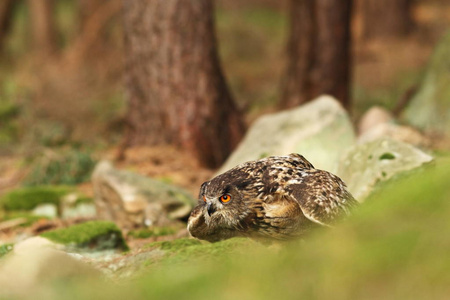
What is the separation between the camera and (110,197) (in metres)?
6.32

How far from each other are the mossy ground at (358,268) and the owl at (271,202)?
129 cm

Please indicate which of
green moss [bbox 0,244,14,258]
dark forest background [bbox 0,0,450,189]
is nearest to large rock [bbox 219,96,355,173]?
dark forest background [bbox 0,0,450,189]

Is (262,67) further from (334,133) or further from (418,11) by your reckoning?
(334,133)

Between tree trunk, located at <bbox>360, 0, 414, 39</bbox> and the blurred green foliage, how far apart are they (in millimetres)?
11390

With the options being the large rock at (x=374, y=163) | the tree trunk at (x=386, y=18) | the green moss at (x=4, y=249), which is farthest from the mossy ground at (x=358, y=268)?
the tree trunk at (x=386, y=18)

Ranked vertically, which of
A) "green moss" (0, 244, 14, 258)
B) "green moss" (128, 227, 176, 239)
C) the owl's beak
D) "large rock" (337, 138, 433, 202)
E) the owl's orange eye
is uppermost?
the owl's orange eye

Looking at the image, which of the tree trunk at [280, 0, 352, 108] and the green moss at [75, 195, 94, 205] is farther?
the tree trunk at [280, 0, 352, 108]

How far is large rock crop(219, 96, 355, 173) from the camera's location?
6516 millimetres

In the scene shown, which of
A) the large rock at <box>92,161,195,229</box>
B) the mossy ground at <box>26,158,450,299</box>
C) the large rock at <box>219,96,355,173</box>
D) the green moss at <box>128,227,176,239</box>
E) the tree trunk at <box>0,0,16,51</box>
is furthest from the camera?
the tree trunk at <box>0,0,16,51</box>

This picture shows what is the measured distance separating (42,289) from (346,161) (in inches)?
147

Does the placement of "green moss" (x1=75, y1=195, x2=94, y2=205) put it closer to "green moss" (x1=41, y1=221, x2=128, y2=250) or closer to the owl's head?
"green moss" (x1=41, y1=221, x2=128, y2=250)

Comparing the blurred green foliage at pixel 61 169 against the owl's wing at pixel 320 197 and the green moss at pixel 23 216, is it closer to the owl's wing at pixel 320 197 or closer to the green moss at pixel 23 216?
the green moss at pixel 23 216

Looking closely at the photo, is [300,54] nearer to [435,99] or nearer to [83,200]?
[435,99]

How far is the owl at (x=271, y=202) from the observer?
11.9 ft
